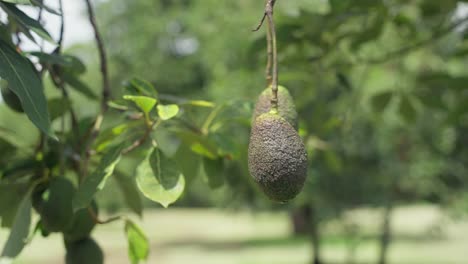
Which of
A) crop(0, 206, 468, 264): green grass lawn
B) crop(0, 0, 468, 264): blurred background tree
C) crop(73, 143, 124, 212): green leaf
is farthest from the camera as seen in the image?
crop(0, 206, 468, 264): green grass lawn

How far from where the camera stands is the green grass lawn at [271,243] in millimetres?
10605

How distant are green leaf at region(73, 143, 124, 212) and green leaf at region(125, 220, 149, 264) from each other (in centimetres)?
21

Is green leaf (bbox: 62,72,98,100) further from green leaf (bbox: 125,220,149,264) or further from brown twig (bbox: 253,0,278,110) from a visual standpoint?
brown twig (bbox: 253,0,278,110)

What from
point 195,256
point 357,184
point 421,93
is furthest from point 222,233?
point 421,93

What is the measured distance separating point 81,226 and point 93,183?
173mm

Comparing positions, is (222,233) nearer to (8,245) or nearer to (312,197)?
(312,197)

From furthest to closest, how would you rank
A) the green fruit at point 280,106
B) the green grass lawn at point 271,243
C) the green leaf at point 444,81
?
the green grass lawn at point 271,243 → the green leaf at point 444,81 → the green fruit at point 280,106

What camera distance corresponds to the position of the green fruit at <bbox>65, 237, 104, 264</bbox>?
97 centimetres

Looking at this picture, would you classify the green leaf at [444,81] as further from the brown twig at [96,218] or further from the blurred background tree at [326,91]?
the brown twig at [96,218]

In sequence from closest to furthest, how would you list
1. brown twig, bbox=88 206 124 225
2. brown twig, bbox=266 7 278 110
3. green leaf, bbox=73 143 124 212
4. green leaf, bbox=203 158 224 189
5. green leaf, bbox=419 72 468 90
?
brown twig, bbox=266 7 278 110, green leaf, bbox=73 143 124 212, brown twig, bbox=88 206 124 225, green leaf, bbox=203 158 224 189, green leaf, bbox=419 72 468 90

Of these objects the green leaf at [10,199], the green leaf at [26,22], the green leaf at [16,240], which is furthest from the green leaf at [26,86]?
the green leaf at [10,199]

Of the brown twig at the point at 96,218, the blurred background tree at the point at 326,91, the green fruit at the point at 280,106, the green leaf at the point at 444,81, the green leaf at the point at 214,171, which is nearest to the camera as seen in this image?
the green fruit at the point at 280,106

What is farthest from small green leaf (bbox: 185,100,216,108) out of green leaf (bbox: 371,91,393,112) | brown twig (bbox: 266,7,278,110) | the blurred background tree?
green leaf (bbox: 371,91,393,112)

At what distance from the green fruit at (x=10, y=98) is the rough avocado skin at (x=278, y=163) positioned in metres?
0.50
